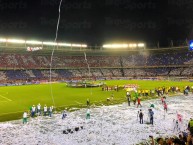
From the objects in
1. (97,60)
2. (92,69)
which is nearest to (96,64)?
(97,60)

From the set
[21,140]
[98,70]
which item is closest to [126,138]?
[21,140]

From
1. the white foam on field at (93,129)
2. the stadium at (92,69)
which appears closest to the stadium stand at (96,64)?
the stadium at (92,69)

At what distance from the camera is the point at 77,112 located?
102 feet

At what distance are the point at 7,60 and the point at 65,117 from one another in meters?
74.5

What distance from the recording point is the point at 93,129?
23156mm

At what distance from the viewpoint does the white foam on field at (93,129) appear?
20.0 m

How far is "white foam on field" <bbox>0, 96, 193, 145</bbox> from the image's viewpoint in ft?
65.5

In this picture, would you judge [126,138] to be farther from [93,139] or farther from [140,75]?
[140,75]

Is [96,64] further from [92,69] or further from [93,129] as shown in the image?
[93,129]

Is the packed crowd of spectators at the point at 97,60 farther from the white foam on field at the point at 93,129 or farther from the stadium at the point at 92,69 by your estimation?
the white foam on field at the point at 93,129

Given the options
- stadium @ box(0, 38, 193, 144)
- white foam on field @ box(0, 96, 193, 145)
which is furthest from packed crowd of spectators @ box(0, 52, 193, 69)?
white foam on field @ box(0, 96, 193, 145)

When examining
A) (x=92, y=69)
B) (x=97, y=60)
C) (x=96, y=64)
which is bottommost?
(x=92, y=69)

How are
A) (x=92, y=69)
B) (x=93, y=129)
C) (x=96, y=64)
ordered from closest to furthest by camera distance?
(x=93, y=129) → (x=92, y=69) → (x=96, y=64)

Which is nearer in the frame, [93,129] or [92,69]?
[93,129]
